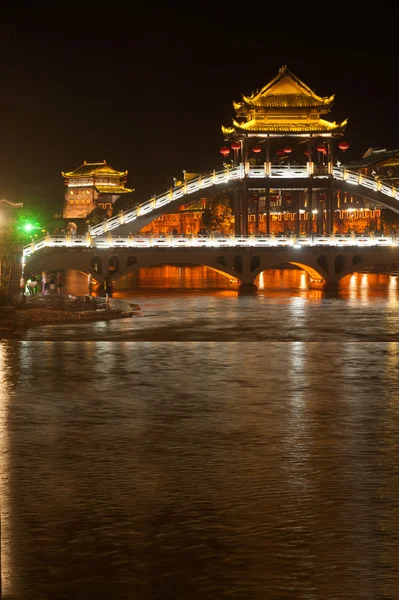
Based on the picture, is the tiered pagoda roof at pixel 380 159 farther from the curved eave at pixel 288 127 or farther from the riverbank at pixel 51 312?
the riverbank at pixel 51 312

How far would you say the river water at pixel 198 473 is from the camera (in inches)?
419

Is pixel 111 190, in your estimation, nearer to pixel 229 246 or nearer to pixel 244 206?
pixel 244 206

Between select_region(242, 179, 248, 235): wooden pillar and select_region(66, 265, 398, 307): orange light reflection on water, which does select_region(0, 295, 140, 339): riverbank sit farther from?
select_region(242, 179, 248, 235): wooden pillar

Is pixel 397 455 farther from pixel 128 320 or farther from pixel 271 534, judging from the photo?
pixel 128 320

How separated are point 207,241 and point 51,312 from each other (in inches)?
1144

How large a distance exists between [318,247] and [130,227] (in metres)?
13.7

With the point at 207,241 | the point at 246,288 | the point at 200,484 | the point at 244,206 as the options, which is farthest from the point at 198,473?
the point at 244,206

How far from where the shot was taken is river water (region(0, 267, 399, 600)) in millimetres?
10633

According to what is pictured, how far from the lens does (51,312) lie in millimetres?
41625

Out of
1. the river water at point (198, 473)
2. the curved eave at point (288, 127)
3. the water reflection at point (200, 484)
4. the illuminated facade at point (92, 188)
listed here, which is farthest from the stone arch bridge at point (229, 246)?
the illuminated facade at point (92, 188)

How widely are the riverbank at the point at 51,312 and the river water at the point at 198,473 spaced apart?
593 centimetres

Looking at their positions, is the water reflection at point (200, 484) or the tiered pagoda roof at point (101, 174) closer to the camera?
the water reflection at point (200, 484)

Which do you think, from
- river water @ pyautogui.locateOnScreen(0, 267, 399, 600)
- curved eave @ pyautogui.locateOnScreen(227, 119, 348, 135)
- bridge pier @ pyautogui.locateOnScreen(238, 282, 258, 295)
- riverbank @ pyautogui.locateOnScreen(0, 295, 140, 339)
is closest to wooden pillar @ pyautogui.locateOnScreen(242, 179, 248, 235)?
curved eave @ pyautogui.locateOnScreen(227, 119, 348, 135)

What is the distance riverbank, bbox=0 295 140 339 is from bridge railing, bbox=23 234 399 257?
18.0m
